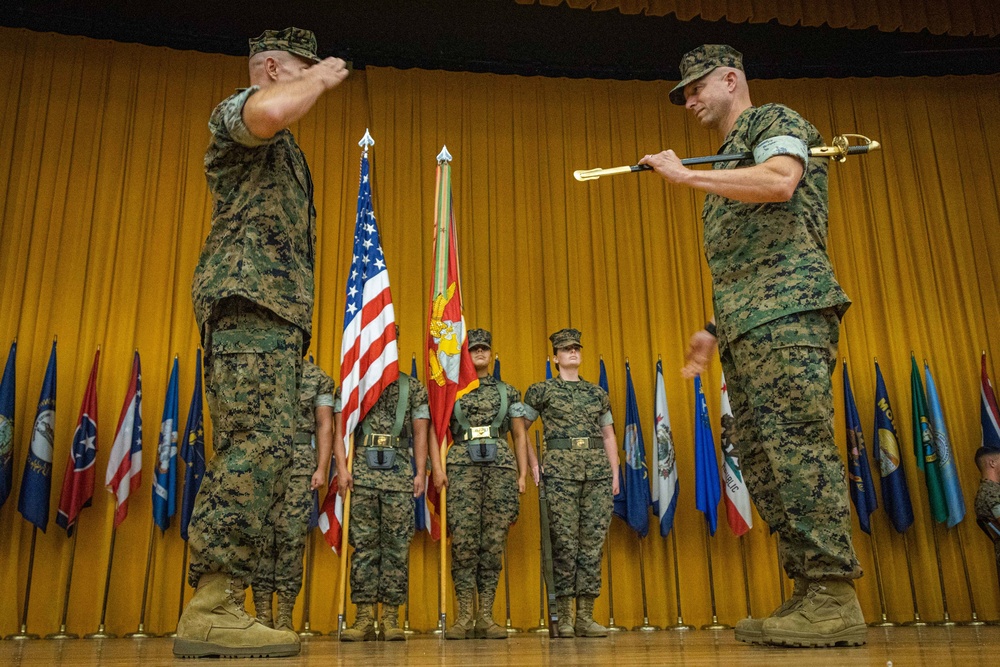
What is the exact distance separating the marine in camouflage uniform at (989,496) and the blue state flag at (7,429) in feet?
20.2

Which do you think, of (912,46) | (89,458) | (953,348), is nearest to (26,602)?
(89,458)

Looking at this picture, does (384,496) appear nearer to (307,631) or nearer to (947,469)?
(307,631)

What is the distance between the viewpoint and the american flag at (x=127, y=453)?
5152mm

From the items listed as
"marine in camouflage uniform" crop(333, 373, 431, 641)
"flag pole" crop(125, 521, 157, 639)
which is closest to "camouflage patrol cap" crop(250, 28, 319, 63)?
"marine in camouflage uniform" crop(333, 373, 431, 641)

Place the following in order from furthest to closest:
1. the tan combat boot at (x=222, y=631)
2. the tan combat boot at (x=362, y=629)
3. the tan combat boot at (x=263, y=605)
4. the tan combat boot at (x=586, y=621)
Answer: the tan combat boot at (x=263, y=605)
the tan combat boot at (x=586, y=621)
the tan combat boot at (x=362, y=629)
the tan combat boot at (x=222, y=631)

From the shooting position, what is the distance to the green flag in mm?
5789

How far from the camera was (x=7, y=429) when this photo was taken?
507 cm

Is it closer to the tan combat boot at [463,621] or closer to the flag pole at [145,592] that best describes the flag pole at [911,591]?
the tan combat boot at [463,621]

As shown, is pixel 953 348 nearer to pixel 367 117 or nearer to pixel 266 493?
pixel 367 117

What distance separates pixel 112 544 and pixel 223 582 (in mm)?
3880

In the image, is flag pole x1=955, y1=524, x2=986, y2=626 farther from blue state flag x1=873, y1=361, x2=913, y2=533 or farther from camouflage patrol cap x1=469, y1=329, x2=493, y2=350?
camouflage patrol cap x1=469, y1=329, x2=493, y2=350

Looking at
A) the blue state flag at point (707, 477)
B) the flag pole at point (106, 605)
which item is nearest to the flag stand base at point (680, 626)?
the blue state flag at point (707, 477)

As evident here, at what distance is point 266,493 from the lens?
6.35ft

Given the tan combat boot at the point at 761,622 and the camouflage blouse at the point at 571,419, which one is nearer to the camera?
the tan combat boot at the point at 761,622
